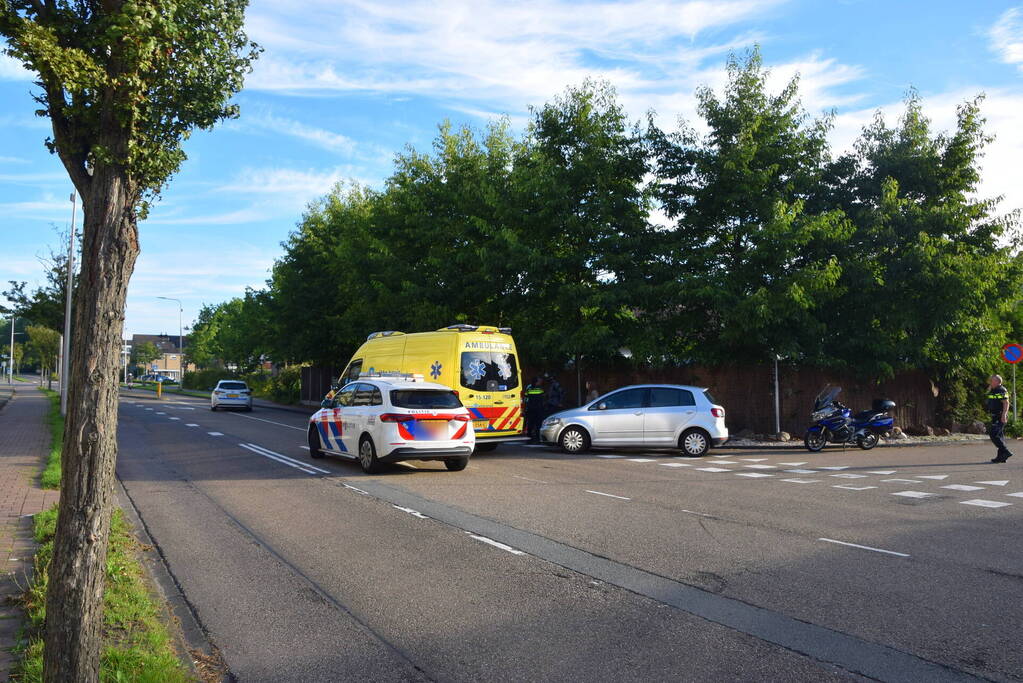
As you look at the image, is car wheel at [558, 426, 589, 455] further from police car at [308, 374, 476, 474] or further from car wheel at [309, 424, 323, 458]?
car wheel at [309, 424, 323, 458]

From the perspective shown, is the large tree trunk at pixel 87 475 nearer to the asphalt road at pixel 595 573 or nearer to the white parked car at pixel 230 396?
the asphalt road at pixel 595 573

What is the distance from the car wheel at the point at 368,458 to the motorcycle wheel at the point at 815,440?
10.3m

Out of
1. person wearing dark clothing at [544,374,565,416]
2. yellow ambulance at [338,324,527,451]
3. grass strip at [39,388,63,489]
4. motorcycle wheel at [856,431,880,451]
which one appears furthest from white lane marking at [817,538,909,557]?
person wearing dark clothing at [544,374,565,416]

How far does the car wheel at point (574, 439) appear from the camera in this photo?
57.8 feet

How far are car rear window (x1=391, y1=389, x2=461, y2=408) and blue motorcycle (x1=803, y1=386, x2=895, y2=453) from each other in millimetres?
9223

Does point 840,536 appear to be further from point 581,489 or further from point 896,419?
point 896,419

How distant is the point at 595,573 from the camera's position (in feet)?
21.6

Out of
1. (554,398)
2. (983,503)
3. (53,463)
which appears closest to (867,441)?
(554,398)

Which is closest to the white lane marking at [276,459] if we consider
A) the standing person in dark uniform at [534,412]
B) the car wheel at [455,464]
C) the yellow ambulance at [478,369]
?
the car wheel at [455,464]

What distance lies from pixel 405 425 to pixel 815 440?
1019cm

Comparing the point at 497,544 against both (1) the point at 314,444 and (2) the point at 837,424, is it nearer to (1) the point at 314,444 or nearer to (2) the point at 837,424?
(1) the point at 314,444

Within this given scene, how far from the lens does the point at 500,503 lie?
10148 mm

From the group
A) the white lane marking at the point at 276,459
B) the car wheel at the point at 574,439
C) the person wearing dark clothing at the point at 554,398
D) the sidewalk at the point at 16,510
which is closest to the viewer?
the sidewalk at the point at 16,510

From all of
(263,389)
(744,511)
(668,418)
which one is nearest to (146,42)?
(744,511)
